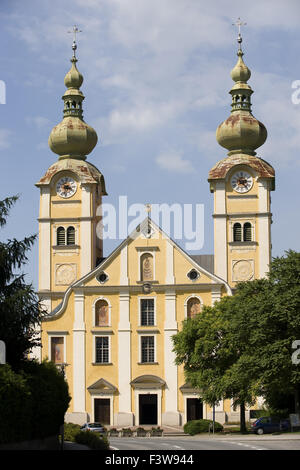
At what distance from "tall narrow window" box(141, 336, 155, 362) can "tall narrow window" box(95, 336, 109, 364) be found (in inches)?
109

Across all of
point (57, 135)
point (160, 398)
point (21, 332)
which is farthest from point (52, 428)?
point (57, 135)

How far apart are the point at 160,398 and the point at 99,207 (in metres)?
18.0

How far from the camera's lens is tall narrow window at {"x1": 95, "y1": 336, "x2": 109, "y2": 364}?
72875 millimetres

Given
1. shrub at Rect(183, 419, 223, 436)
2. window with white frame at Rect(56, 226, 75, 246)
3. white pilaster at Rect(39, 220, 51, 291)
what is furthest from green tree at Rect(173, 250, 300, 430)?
window with white frame at Rect(56, 226, 75, 246)

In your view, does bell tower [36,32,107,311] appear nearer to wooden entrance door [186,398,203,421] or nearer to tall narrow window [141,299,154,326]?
tall narrow window [141,299,154,326]

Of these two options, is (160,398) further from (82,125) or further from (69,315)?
(82,125)

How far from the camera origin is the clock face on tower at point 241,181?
77062 millimetres

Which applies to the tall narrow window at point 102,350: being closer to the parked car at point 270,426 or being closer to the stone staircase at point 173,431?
the stone staircase at point 173,431

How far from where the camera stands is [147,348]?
2857 inches

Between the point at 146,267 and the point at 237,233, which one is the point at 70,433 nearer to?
the point at 146,267

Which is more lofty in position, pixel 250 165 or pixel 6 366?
pixel 250 165

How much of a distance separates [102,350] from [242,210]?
15827mm

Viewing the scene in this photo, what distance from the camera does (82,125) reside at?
81375 mm

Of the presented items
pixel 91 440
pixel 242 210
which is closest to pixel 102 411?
pixel 242 210
